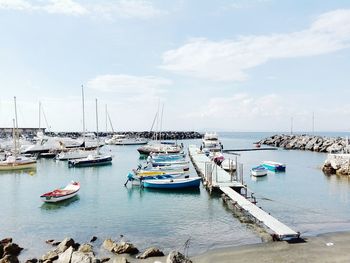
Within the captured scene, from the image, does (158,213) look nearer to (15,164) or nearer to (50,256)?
(50,256)

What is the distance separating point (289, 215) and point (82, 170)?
111 ft

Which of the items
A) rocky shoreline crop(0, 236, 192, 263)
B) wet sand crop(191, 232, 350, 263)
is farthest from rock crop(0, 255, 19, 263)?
wet sand crop(191, 232, 350, 263)

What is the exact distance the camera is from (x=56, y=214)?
1038 inches

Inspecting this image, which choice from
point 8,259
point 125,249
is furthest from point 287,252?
point 8,259

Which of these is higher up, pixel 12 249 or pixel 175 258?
pixel 175 258

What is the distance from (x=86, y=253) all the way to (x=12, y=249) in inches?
157

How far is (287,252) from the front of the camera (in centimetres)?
1727

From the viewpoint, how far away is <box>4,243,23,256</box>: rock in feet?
58.3

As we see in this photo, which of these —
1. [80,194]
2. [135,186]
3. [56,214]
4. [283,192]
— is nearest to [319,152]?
[283,192]

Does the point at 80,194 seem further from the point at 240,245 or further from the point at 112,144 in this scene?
the point at 112,144

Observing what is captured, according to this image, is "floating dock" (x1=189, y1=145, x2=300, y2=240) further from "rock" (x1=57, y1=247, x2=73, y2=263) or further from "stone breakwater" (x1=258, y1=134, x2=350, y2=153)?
"stone breakwater" (x1=258, y1=134, x2=350, y2=153)

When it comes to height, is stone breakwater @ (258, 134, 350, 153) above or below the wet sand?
above

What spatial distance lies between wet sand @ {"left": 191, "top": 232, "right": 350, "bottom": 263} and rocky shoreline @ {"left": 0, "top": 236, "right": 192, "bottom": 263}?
1.90m

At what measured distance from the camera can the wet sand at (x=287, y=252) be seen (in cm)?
1652
